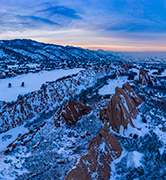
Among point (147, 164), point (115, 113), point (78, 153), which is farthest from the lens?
point (115, 113)

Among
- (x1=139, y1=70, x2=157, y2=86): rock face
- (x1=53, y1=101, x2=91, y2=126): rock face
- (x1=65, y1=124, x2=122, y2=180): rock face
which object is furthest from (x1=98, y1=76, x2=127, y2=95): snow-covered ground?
(x1=65, y1=124, x2=122, y2=180): rock face

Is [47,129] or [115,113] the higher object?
[115,113]

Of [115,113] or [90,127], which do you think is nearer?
[115,113]

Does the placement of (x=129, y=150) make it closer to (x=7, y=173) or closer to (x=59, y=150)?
(x=59, y=150)

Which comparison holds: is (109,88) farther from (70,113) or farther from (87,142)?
(87,142)

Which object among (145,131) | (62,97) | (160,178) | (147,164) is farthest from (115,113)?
(62,97)

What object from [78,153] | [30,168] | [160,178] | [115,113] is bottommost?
[30,168]

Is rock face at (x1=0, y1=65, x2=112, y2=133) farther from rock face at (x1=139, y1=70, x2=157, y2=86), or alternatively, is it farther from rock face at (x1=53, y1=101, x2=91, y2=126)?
rock face at (x1=139, y1=70, x2=157, y2=86)

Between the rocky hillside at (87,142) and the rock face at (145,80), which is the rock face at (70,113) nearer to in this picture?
the rocky hillside at (87,142)

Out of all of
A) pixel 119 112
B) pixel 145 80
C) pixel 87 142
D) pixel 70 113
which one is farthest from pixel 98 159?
pixel 145 80

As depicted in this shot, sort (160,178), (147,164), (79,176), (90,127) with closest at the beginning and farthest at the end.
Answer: (79,176)
(160,178)
(147,164)
(90,127)
